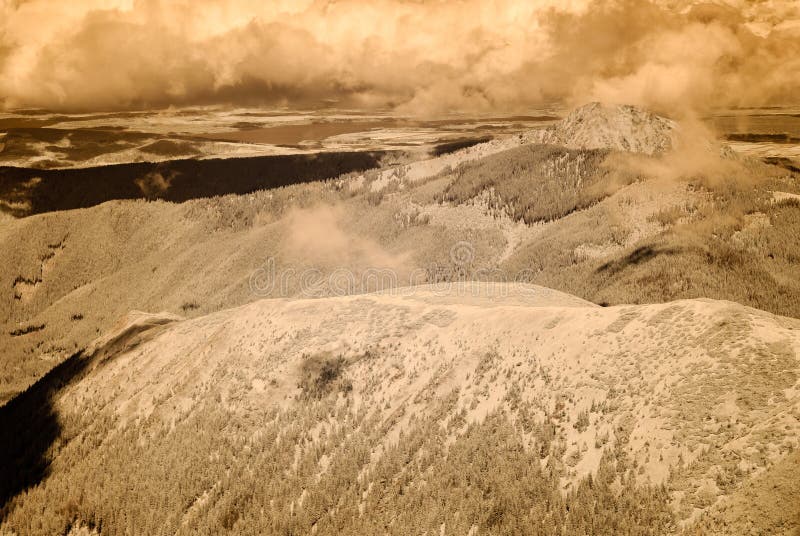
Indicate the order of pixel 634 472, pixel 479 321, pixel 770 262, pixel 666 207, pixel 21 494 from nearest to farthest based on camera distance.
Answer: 1. pixel 634 472
2. pixel 479 321
3. pixel 21 494
4. pixel 770 262
5. pixel 666 207

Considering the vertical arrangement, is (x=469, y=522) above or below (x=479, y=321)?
below

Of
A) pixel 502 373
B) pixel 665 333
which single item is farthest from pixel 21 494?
pixel 665 333

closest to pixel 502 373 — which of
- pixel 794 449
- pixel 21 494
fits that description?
pixel 794 449

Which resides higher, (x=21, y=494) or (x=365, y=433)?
(x=365, y=433)

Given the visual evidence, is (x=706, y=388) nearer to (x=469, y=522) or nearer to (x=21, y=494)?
(x=469, y=522)

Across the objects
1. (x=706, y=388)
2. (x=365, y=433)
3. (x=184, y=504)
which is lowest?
(x=184, y=504)

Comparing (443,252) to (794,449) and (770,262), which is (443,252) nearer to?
(770,262)

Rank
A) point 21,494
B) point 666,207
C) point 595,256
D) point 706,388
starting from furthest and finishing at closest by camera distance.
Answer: point 666,207, point 595,256, point 21,494, point 706,388

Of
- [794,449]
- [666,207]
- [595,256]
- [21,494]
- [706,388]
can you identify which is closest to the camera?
[794,449]

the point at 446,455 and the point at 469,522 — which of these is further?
the point at 446,455
